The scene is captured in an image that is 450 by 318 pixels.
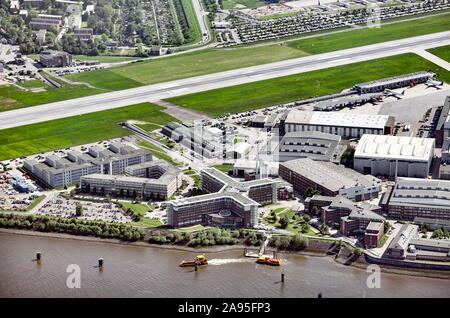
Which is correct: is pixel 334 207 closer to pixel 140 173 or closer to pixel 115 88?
pixel 140 173

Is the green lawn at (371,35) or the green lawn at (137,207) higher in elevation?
the green lawn at (371,35)

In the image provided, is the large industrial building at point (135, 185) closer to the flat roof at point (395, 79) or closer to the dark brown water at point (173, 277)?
the dark brown water at point (173, 277)

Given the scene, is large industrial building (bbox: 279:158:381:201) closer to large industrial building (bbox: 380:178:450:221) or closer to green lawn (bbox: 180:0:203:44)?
large industrial building (bbox: 380:178:450:221)

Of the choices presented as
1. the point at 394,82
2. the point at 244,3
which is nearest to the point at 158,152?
the point at 394,82

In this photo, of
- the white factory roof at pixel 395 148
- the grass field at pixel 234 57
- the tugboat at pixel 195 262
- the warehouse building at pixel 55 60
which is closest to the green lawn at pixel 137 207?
the tugboat at pixel 195 262

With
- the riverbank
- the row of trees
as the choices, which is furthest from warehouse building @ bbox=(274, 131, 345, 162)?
the row of trees

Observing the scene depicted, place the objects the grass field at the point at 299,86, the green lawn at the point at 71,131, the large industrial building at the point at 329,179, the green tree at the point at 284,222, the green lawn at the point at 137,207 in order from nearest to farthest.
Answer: the green tree at the point at 284,222 < the green lawn at the point at 137,207 < the large industrial building at the point at 329,179 < the green lawn at the point at 71,131 < the grass field at the point at 299,86
